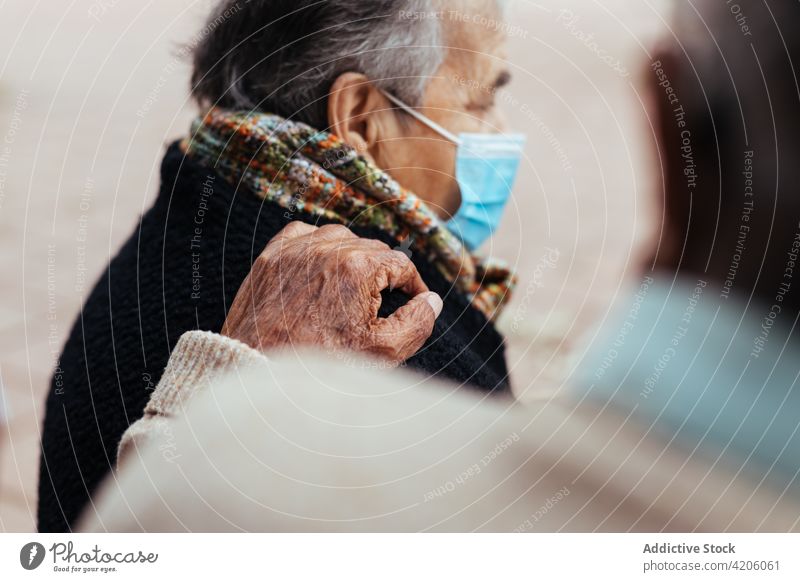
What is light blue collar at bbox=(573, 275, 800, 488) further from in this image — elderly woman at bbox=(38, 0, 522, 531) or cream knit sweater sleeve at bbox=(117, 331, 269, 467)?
cream knit sweater sleeve at bbox=(117, 331, 269, 467)

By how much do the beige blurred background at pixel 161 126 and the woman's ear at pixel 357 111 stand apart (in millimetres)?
146

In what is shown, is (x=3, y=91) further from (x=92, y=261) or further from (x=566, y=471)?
(x=566, y=471)

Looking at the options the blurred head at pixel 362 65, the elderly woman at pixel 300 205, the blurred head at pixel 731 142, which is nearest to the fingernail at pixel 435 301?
the elderly woman at pixel 300 205

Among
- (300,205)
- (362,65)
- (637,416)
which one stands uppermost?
(362,65)

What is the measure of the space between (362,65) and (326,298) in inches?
8.3

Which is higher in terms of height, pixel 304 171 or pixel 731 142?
pixel 731 142

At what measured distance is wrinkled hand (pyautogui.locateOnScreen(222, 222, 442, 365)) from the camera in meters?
0.62

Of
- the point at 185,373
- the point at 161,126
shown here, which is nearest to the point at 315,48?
the point at 161,126

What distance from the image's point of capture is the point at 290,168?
67 cm

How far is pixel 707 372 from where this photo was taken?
Result: 808 mm

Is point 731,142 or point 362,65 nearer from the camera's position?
point 362,65

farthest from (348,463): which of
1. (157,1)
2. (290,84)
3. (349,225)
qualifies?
(157,1)

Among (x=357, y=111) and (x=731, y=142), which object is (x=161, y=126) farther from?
(x=731, y=142)

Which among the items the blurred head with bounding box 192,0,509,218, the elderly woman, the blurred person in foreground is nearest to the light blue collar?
the blurred person in foreground
